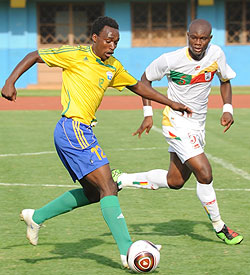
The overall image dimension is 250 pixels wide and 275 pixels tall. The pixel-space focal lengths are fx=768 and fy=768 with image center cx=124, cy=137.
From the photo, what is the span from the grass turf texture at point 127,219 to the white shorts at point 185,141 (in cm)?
81

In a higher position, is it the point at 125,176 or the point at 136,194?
the point at 125,176

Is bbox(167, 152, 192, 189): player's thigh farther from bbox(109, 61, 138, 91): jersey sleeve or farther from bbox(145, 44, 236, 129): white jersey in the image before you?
bbox(109, 61, 138, 91): jersey sleeve

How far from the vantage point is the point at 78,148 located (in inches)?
245

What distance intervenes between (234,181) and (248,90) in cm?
1971

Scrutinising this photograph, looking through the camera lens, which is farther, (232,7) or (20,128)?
(232,7)

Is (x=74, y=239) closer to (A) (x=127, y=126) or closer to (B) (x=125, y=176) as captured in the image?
(B) (x=125, y=176)

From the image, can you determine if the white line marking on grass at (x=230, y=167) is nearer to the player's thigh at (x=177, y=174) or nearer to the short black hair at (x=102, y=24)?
the player's thigh at (x=177, y=174)

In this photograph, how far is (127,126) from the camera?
1708cm

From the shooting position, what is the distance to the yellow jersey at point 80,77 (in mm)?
6336

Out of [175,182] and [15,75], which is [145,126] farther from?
[15,75]

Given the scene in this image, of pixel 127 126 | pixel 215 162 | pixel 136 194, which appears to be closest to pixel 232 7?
pixel 127 126

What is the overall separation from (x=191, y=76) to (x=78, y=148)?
170 centimetres

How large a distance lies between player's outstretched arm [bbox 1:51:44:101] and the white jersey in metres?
1.63

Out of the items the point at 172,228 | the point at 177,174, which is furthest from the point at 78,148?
the point at 172,228
